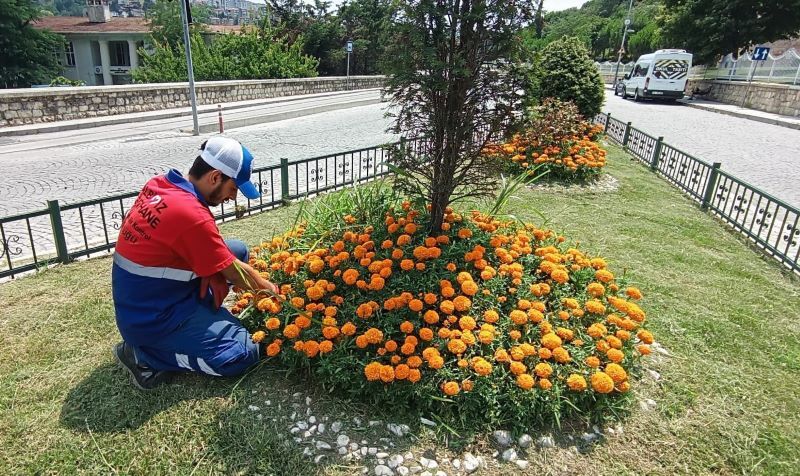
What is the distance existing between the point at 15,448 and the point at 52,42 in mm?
31962

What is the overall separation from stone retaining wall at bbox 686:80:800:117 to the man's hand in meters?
25.6

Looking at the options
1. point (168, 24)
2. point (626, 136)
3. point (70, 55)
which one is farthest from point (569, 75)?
point (70, 55)

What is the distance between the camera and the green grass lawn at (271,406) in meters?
2.49

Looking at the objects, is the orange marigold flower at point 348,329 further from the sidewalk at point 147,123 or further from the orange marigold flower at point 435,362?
the sidewalk at point 147,123

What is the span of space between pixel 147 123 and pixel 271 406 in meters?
15.3

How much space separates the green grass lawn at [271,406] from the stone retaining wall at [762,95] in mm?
21922

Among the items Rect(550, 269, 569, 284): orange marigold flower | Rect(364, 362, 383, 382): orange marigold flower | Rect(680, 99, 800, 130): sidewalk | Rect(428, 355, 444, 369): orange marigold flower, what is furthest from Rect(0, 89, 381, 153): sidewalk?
Rect(680, 99, 800, 130): sidewalk

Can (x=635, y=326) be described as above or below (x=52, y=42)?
below

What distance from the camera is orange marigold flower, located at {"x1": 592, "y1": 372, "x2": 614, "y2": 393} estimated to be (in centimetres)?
261

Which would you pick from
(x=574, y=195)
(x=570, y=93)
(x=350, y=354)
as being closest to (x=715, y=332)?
(x=350, y=354)

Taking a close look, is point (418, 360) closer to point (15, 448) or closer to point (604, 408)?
point (604, 408)

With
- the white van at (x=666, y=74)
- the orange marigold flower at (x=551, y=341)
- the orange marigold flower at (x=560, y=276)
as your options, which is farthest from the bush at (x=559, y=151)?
the white van at (x=666, y=74)

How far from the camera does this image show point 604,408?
9.24ft

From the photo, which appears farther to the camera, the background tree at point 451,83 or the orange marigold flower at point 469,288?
the background tree at point 451,83
